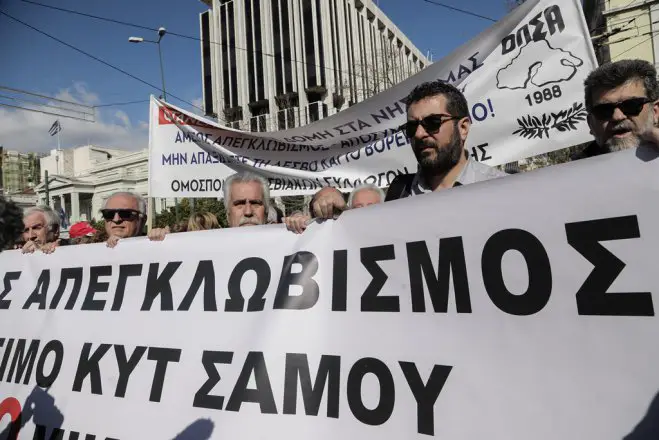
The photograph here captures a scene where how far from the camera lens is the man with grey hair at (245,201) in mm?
2705

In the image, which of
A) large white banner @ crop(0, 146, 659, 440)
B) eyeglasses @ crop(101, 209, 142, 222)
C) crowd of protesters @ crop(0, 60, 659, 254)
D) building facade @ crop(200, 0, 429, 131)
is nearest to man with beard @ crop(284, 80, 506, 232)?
crowd of protesters @ crop(0, 60, 659, 254)

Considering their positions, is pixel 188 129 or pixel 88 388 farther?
pixel 188 129

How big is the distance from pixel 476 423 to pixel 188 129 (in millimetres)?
3682

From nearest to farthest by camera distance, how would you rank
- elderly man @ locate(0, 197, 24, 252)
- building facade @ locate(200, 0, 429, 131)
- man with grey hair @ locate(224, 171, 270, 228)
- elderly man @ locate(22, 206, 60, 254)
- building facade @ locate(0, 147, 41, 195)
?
elderly man @ locate(0, 197, 24, 252) → man with grey hair @ locate(224, 171, 270, 228) → elderly man @ locate(22, 206, 60, 254) → building facade @ locate(200, 0, 429, 131) → building facade @ locate(0, 147, 41, 195)

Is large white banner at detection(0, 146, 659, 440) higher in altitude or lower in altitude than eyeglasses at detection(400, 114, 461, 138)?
lower

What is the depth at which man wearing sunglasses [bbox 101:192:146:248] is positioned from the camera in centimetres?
297

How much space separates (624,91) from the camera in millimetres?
1903

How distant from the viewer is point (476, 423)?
4.83 ft

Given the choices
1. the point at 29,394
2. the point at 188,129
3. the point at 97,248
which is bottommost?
the point at 29,394

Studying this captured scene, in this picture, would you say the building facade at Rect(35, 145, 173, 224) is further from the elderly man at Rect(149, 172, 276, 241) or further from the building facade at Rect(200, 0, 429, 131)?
the elderly man at Rect(149, 172, 276, 241)

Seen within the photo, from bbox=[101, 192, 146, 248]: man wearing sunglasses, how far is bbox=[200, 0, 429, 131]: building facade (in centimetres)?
3272

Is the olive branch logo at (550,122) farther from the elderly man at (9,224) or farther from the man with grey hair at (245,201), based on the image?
the elderly man at (9,224)

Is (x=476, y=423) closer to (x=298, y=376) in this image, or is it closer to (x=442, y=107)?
(x=298, y=376)

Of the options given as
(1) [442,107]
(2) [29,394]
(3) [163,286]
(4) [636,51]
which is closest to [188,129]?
(3) [163,286]
